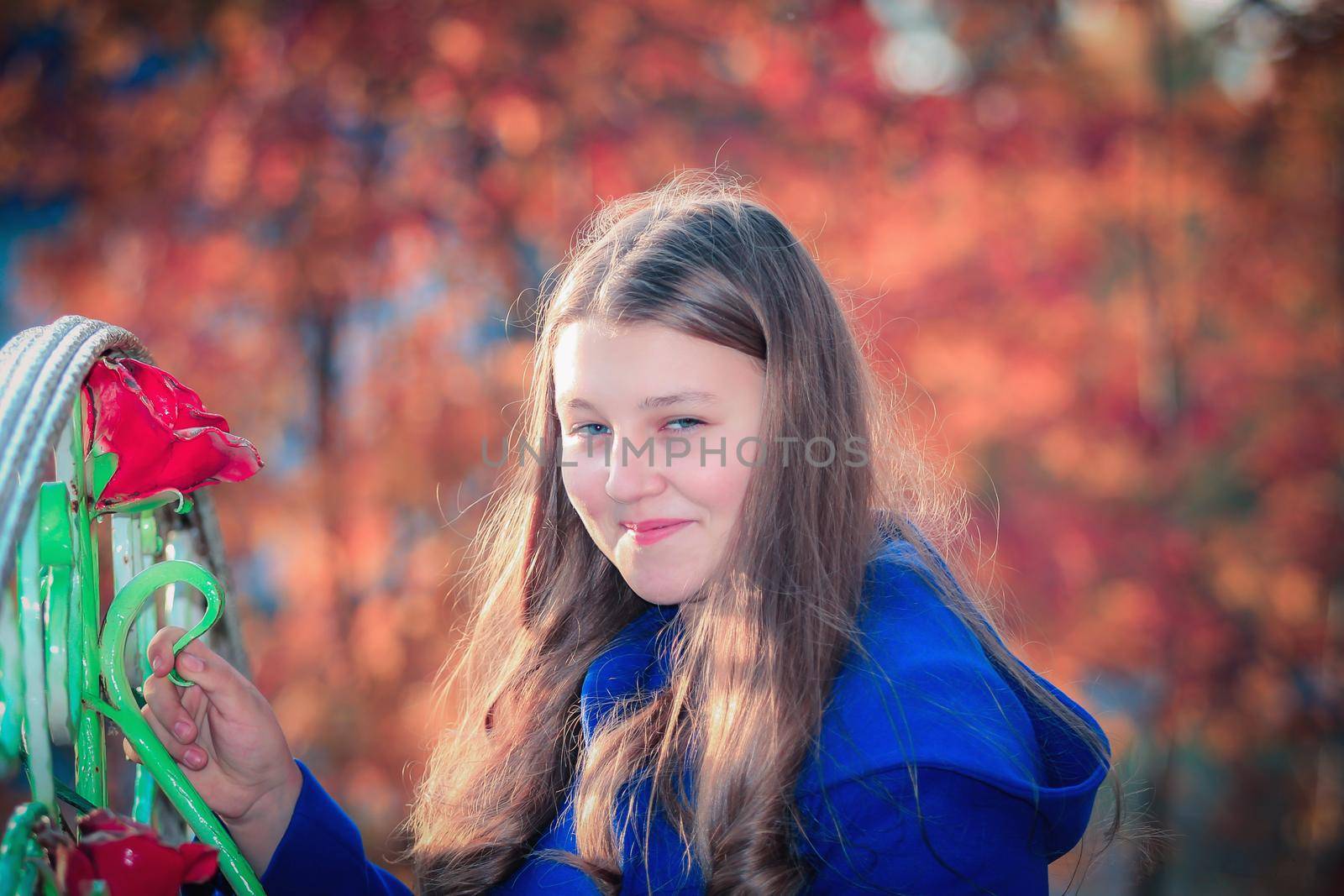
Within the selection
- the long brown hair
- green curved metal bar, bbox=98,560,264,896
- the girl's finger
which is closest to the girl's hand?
the girl's finger

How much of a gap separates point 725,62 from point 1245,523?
2.79 m

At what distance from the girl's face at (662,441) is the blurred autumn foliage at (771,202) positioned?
2.00 m

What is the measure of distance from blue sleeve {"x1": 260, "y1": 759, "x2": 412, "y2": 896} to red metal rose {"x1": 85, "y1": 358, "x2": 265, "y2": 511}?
0.52 metres

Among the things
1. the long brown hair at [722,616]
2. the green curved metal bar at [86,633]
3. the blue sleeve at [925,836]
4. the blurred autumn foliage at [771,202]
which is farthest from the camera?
the blurred autumn foliage at [771,202]

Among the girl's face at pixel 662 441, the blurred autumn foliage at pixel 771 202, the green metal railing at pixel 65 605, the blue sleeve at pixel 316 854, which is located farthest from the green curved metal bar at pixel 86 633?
the blurred autumn foliage at pixel 771 202

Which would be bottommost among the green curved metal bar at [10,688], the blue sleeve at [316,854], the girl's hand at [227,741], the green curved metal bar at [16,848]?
the blue sleeve at [316,854]

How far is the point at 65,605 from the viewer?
0.89 meters

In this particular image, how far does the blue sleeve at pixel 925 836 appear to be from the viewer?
1.17 meters

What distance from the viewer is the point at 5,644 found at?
828 mm

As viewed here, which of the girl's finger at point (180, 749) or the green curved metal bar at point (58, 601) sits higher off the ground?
the green curved metal bar at point (58, 601)

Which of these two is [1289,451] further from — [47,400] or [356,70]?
[47,400]

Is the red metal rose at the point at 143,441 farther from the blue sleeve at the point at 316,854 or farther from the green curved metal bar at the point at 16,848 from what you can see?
the blue sleeve at the point at 316,854

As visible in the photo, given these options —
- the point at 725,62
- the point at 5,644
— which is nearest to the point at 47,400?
the point at 5,644

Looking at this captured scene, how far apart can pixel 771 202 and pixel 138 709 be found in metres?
2.92
